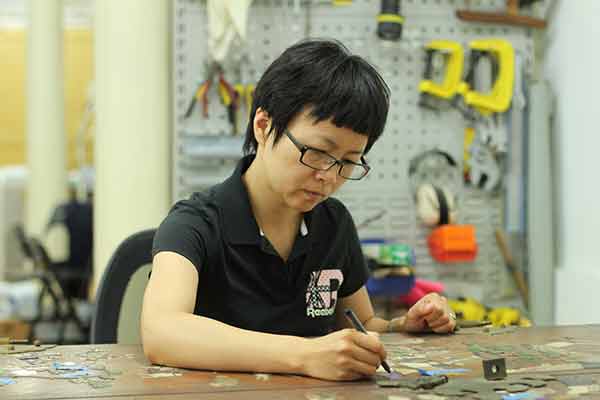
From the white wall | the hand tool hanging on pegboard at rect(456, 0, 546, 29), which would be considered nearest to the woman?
the white wall

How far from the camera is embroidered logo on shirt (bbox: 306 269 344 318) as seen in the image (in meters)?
1.76

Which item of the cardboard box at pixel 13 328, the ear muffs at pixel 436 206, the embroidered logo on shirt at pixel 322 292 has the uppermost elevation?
the ear muffs at pixel 436 206

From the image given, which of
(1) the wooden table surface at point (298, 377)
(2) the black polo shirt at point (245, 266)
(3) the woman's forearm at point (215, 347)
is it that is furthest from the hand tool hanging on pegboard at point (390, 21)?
(3) the woman's forearm at point (215, 347)

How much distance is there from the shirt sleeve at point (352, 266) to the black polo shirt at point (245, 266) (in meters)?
0.10

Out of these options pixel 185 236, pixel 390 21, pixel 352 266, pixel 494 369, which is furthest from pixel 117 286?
pixel 390 21

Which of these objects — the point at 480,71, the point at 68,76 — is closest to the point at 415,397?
the point at 480,71

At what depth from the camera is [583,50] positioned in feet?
10.7

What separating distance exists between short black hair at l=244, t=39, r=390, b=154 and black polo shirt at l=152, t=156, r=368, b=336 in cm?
20

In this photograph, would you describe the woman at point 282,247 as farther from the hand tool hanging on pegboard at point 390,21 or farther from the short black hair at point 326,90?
the hand tool hanging on pegboard at point 390,21

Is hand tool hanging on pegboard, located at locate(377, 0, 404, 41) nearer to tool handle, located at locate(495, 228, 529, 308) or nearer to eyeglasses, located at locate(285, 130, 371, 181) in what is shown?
tool handle, located at locate(495, 228, 529, 308)

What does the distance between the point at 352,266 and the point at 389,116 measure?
1.70 m

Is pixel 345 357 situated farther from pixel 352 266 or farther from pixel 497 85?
pixel 497 85

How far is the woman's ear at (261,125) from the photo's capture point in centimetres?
163

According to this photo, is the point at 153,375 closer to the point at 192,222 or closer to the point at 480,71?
the point at 192,222
